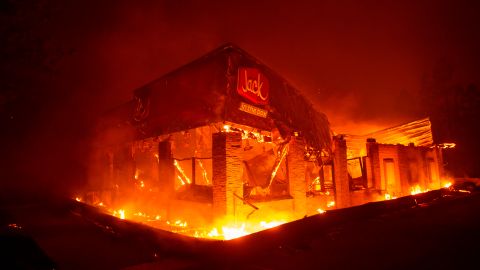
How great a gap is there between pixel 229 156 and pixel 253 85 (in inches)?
110

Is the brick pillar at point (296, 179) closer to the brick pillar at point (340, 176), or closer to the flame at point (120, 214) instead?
the brick pillar at point (340, 176)

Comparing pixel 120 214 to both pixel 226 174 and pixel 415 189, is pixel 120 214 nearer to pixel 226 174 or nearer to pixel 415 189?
pixel 226 174

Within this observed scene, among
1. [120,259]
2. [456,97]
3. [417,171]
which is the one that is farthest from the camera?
[456,97]

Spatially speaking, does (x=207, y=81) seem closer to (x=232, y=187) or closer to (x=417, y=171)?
(x=232, y=187)

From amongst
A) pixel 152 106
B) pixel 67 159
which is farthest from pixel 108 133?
pixel 67 159

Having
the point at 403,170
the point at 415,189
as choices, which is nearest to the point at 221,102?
the point at 403,170

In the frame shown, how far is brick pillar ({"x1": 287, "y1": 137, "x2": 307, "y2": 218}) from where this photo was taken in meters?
11.6

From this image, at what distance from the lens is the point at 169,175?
12.5 metres

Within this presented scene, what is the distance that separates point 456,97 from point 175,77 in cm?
3918

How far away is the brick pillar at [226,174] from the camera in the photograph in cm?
901

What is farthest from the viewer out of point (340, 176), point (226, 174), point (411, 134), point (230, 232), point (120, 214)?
point (411, 134)

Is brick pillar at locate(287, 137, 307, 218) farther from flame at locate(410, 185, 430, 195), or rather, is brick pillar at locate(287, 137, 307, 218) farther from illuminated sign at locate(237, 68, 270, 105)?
flame at locate(410, 185, 430, 195)

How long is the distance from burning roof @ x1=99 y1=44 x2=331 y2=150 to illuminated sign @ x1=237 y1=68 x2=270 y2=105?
37mm

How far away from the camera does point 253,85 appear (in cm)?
1029
